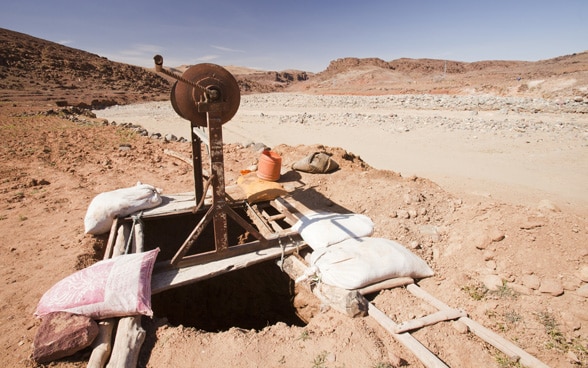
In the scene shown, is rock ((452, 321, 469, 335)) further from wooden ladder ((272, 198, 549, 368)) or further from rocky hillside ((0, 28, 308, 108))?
rocky hillside ((0, 28, 308, 108))

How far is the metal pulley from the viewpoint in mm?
3250

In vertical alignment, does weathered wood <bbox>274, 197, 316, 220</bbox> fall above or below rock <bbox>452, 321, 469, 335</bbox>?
above

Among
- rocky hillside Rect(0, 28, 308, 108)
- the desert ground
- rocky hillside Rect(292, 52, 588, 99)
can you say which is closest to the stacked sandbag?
the desert ground

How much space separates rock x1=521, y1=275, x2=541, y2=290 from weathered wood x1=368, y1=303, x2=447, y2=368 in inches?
59.6

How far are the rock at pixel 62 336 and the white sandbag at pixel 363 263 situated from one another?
217 cm

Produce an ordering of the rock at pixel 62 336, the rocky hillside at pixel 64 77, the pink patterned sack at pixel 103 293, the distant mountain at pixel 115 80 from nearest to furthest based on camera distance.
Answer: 1. the rock at pixel 62 336
2. the pink patterned sack at pixel 103 293
3. the distant mountain at pixel 115 80
4. the rocky hillside at pixel 64 77

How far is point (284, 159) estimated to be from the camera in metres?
7.98

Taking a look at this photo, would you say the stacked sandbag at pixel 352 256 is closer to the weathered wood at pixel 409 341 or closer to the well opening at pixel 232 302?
the weathered wood at pixel 409 341

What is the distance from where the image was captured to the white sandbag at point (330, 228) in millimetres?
3775

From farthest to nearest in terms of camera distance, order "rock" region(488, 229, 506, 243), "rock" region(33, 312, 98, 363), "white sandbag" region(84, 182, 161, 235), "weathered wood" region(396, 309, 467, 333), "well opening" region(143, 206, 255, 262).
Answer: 1. "well opening" region(143, 206, 255, 262)
2. "white sandbag" region(84, 182, 161, 235)
3. "rock" region(488, 229, 506, 243)
4. "weathered wood" region(396, 309, 467, 333)
5. "rock" region(33, 312, 98, 363)

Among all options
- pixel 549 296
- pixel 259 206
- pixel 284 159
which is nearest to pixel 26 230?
pixel 259 206

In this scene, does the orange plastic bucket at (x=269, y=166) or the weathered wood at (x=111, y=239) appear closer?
the weathered wood at (x=111, y=239)

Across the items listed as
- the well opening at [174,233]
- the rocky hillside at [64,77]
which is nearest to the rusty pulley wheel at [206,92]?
the well opening at [174,233]

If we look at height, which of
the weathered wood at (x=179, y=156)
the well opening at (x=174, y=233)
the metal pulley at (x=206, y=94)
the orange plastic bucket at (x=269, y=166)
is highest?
the metal pulley at (x=206, y=94)
